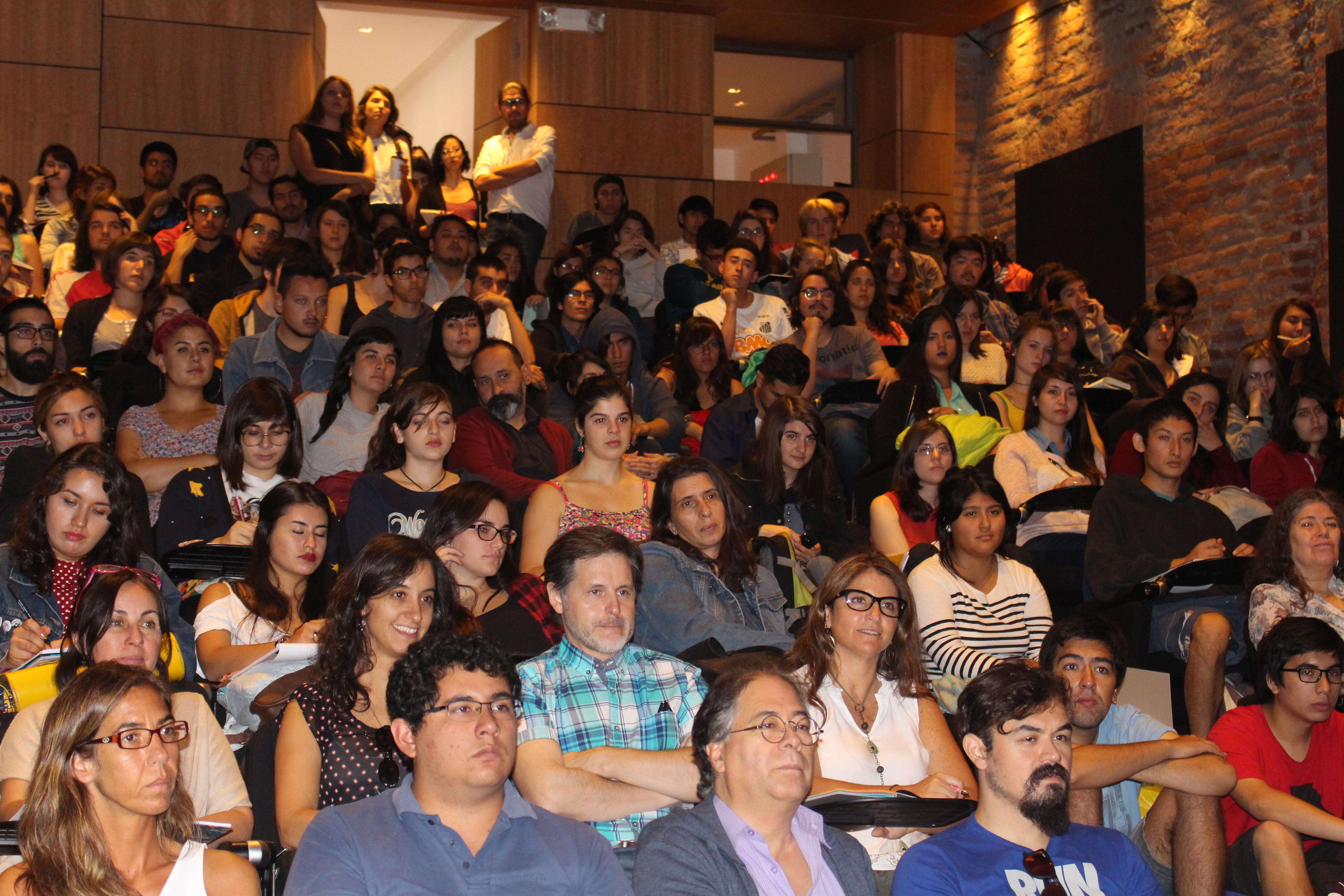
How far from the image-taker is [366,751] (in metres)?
2.56

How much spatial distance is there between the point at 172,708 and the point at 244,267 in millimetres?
4532

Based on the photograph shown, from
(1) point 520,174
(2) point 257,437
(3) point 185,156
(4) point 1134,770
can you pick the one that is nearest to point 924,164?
(1) point 520,174

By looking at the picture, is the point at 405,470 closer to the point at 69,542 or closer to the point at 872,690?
the point at 69,542

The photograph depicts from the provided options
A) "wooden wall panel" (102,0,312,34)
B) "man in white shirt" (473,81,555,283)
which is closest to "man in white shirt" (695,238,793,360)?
"man in white shirt" (473,81,555,283)

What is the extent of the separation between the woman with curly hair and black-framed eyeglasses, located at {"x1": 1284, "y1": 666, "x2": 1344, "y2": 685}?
586 mm

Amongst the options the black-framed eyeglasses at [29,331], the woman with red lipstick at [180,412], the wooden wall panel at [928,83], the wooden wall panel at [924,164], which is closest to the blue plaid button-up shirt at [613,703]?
the woman with red lipstick at [180,412]

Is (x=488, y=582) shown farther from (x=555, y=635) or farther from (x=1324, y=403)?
(x=1324, y=403)

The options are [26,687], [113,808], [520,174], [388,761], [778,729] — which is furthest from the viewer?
[520,174]

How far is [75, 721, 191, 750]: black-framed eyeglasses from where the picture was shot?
2068mm

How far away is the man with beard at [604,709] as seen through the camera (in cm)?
250

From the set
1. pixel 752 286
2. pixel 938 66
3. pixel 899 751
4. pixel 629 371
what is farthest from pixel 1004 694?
pixel 938 66

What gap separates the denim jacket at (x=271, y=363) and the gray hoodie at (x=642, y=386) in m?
1.19

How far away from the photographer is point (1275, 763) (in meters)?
3.17

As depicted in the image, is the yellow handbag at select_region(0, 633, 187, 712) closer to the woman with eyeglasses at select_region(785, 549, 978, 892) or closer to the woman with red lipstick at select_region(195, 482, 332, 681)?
the woman with red lipstick at select_region(195, 482, 332, 681)
